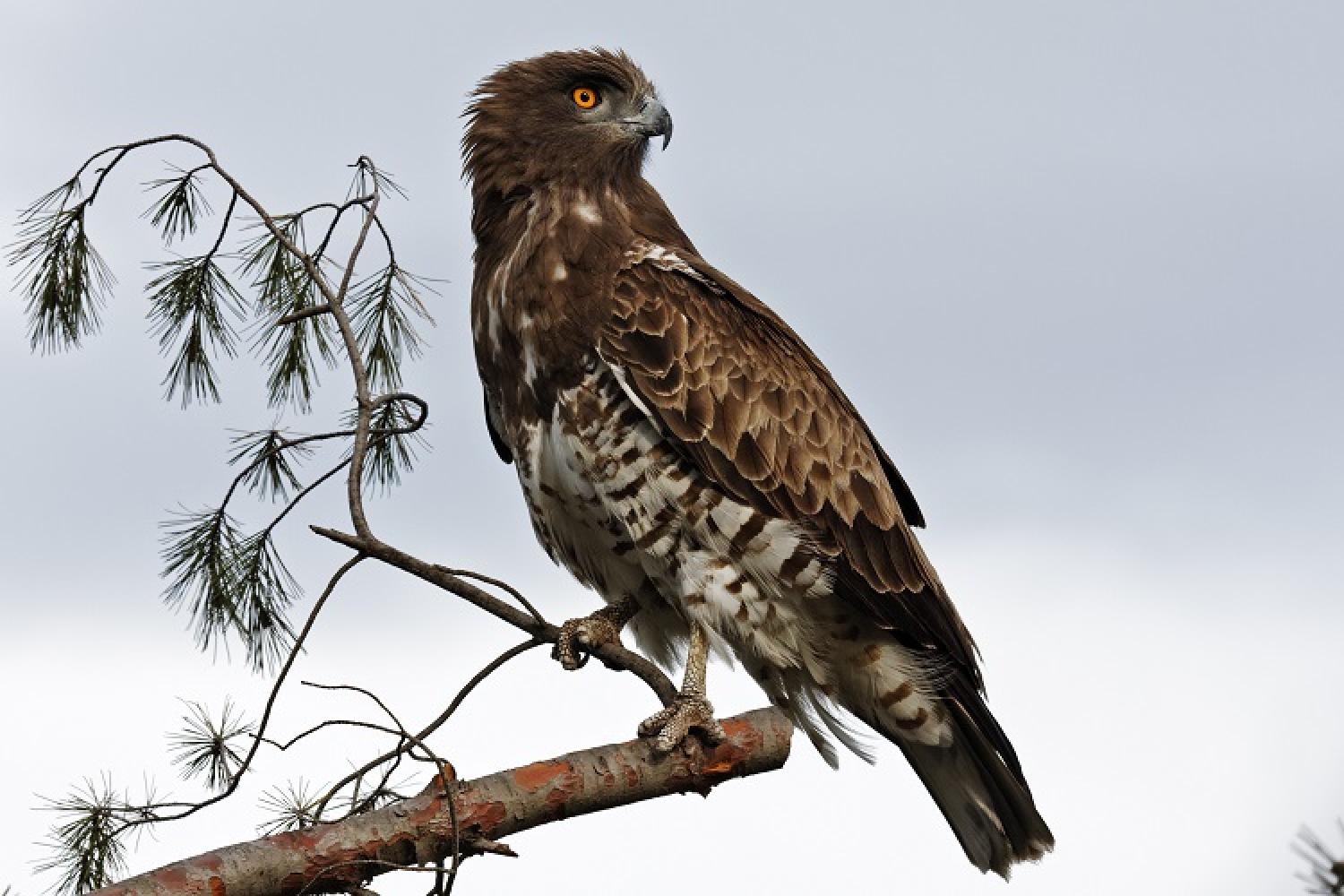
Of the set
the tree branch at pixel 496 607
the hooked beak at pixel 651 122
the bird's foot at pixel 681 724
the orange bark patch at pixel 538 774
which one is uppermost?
the hooked beak at pixel 651 122

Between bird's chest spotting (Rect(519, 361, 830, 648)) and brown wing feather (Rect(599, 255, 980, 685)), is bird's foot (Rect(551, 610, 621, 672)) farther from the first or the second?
brown wing feather (Rect(599, 255, 980, 685))

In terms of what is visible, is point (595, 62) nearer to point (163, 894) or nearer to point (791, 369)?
point (791, 369)

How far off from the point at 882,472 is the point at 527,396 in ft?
5.10

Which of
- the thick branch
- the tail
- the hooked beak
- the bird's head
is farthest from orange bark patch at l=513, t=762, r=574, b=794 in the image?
the hooked beak

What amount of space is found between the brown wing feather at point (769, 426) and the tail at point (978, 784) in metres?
0.19

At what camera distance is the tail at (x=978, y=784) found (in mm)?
6566

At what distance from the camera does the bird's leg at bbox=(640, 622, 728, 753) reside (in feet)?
19.2

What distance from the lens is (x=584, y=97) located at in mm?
7113

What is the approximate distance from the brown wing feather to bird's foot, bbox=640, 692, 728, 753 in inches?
29.3

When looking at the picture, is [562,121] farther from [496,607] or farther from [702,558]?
[496,607]

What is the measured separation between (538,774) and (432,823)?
16.7 inches

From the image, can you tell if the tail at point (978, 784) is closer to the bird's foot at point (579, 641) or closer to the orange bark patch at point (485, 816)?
the bird's foot at point (579, 641)

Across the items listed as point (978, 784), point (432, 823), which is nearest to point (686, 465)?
point (432, 823)

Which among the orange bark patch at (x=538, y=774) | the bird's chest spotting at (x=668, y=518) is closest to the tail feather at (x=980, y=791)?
the bird's chest spotting at (x=668, y=518)
